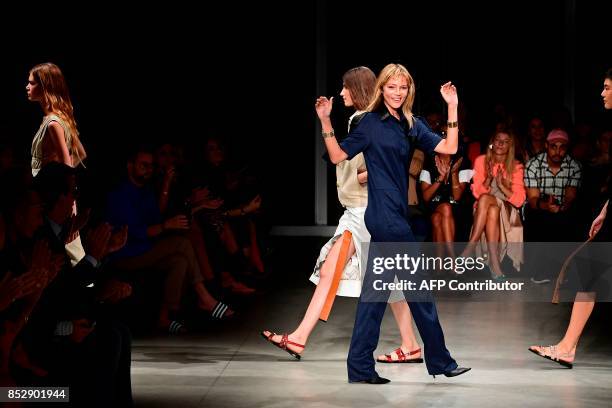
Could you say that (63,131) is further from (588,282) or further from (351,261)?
(588,282)

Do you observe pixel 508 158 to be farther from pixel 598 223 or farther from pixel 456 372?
pixel 456 372

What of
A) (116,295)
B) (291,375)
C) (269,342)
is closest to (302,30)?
(269,342)

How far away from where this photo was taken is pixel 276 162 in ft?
38.1

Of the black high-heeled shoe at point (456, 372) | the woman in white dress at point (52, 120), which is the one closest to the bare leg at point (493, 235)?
the black high-heeled shoe at point (456, 372)

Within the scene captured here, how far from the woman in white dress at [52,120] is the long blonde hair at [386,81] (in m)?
1.49

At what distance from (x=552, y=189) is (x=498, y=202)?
1.31ft

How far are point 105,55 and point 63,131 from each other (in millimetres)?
3557

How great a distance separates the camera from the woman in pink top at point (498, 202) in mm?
8711

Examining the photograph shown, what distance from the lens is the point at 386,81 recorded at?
5.24m

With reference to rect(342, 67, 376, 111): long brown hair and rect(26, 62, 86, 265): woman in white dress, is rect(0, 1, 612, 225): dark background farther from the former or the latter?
rect(342, 67, 376, 111): long brown hair

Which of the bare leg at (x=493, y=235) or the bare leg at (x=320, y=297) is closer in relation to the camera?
the bare leg at (x=320, y=297)

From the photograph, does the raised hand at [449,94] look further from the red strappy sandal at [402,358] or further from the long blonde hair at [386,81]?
the red strappy sandal at [402,358]

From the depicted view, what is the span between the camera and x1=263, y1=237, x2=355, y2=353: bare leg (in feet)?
19.2

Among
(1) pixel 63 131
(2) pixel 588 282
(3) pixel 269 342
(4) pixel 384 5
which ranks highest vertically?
(4) pixel 384 5
